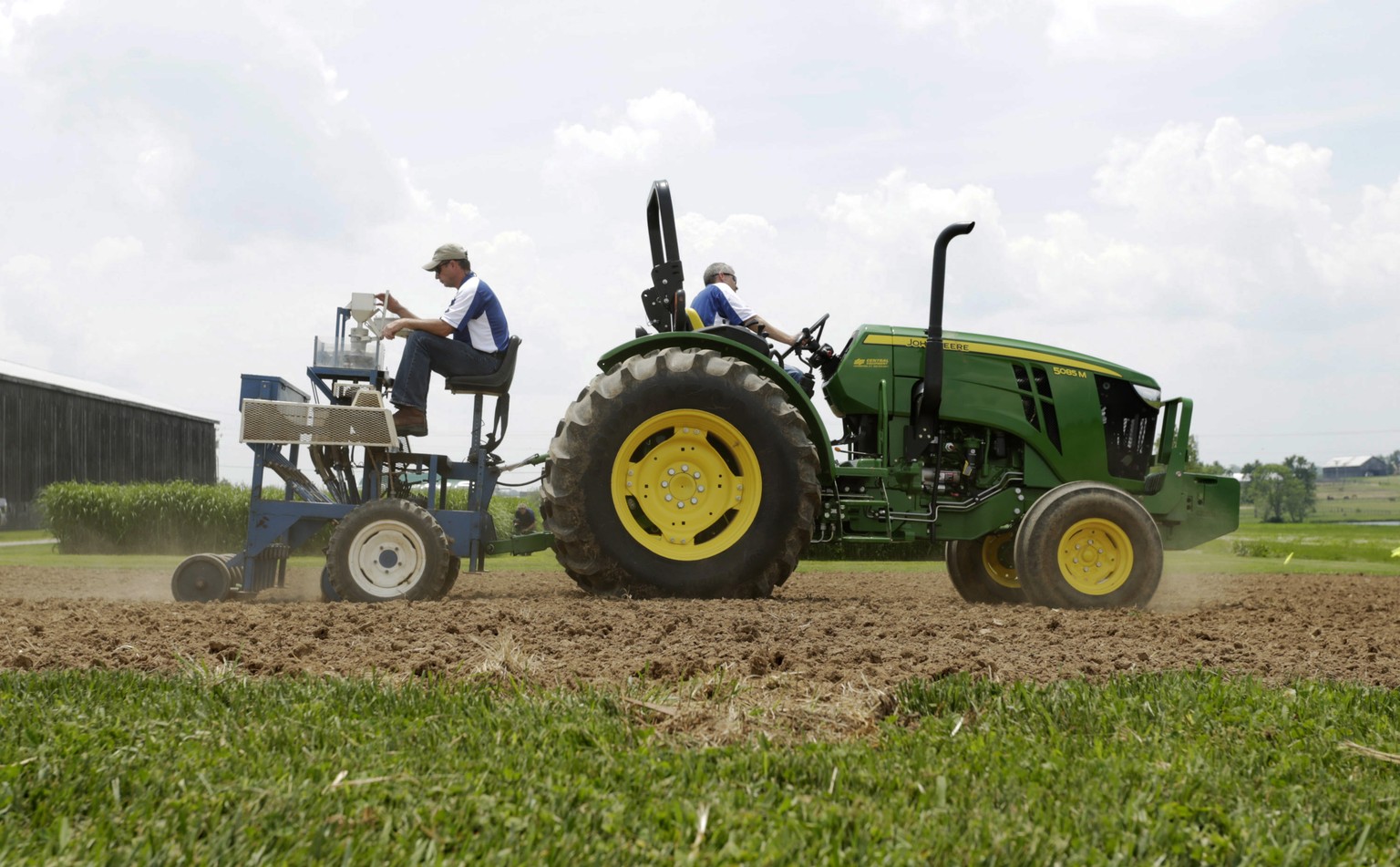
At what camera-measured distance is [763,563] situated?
5801 millimetres

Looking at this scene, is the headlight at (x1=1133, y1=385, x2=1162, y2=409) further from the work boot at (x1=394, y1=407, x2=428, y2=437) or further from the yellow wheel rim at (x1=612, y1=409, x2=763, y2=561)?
the work boot at (x1=394, y1=407, x2=428, y2=437)

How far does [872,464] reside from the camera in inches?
257

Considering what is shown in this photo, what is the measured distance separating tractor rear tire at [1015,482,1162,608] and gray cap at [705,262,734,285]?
2.61 m

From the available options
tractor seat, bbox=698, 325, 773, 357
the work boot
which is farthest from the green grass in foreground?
tractor seat, bbox=698, 325, 773, 357

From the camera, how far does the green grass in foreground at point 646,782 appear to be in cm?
189

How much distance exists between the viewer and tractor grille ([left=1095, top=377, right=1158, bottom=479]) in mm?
7109

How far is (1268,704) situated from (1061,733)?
0.82 metres

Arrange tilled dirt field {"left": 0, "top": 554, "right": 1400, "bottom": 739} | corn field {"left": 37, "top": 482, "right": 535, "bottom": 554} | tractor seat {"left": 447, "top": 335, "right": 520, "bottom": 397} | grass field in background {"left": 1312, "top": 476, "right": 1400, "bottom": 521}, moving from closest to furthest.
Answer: tilled dirt field {"left": 0, "top": 554, "right": 1400, "bottom": 739} → tractor seat {"left": 447, "top": 335, "right": 520, "bottom": 397} → corn field {"left": 37, "top": 482, "right": 535, "bottom": 554} → grass field in background {"left": 1312, "top": 476, "right": 1400, "bottom": 521}

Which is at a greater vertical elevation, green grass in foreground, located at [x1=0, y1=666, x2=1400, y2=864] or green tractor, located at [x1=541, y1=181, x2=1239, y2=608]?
green tractor, located at [x1=541, y1=181, x2=1239, y2=608]

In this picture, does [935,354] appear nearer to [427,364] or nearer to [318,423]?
[427,364]

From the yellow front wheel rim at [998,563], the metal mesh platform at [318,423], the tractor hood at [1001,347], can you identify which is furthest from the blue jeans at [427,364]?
the yellow front wheel rim at [998,563]

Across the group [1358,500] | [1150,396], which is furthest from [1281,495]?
[1150,396]

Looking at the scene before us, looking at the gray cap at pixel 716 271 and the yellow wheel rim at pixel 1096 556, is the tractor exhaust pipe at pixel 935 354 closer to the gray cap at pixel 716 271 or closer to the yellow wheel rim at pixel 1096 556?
the yellow wheel rim at pixel 1096 556

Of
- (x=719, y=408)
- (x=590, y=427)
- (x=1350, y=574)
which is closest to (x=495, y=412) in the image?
(x=590, y=427)
